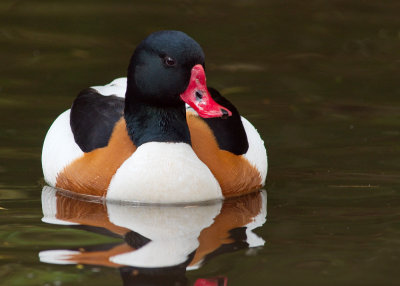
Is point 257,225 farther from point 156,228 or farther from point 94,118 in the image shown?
point 94,118

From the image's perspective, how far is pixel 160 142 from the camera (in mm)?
9219

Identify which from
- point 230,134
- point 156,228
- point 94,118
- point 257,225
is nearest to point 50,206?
point 94,118

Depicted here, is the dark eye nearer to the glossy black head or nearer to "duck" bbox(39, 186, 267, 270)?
the glossy black head

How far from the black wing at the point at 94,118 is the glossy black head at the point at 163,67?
351 millimetres

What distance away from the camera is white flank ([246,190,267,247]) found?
817 cm

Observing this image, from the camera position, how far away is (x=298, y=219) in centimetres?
873

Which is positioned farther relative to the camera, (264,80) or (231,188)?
(264,80)

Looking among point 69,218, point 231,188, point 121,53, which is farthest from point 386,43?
point 69,218

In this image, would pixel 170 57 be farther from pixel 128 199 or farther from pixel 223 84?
pixel 223 84

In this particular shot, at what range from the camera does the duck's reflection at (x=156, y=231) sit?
7574 millimetres

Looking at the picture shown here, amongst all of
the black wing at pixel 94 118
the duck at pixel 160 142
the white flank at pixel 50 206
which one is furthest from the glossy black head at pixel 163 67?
the white flank at pixel 50 206

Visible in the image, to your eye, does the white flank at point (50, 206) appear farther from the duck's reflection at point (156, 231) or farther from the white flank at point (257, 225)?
the white flank at point (257, 225)

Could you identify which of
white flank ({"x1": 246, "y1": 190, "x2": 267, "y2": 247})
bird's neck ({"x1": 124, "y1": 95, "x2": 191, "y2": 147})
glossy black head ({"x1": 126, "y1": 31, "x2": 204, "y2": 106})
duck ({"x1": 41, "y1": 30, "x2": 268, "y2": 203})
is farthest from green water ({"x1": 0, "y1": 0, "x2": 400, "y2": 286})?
glossy black head ({"x1": 126, "y1": 31, "x2": 204, "y2": 106})

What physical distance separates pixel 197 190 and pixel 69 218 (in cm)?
109
